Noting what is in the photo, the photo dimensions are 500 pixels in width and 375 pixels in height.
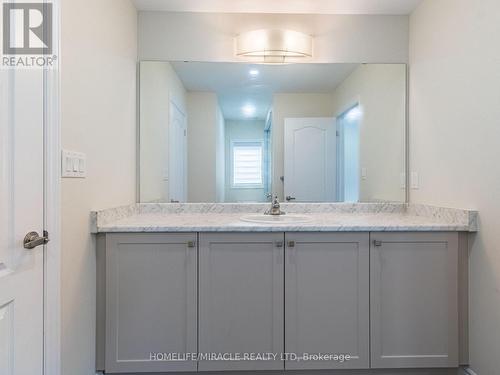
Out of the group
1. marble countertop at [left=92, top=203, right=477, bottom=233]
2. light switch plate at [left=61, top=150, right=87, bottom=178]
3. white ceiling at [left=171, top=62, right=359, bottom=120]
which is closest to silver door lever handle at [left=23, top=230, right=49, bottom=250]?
light switch plate at [left=61, top=150, right=87, bottom=178]

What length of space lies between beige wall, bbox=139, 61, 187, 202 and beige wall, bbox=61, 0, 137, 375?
8.5 inches

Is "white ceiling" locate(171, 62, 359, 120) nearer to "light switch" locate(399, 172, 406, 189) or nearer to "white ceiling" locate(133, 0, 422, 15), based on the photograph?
"white ceiling" locate(133, 0, 422, 15)

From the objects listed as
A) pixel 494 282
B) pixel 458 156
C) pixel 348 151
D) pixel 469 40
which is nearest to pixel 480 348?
pixel 494 282

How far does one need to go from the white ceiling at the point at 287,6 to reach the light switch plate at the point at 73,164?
4.13 feet

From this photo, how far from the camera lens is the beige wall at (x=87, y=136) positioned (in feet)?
4.29

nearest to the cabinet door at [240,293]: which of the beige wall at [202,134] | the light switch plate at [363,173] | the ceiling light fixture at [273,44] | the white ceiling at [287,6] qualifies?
the beige wall at [202,134]

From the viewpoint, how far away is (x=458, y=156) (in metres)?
1.67

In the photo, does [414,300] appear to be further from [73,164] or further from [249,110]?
[73,164]

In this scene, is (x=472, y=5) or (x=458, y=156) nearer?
(x=472, y=5)

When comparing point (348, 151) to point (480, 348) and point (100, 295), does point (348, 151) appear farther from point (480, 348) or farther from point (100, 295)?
point (100, 295)

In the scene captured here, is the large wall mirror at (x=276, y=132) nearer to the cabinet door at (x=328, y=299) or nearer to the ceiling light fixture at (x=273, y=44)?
the ceiling light fixture at (x=273, y=44)

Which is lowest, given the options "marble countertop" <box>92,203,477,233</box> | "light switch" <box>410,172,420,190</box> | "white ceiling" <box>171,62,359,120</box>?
"marble countertop" <box>92,203,477,233</box>

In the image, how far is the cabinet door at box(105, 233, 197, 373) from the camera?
5.24 feet

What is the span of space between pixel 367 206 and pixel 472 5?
1261 millimetres
